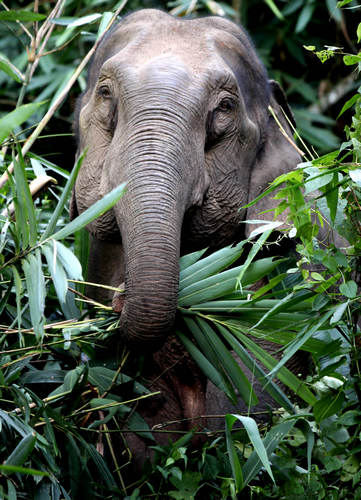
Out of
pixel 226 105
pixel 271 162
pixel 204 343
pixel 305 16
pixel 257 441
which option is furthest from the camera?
pixel 305 16

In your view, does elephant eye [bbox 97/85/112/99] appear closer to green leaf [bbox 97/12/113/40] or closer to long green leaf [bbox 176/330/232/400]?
green leaf [bbox 97/12/113/40]

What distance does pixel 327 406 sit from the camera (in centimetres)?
277

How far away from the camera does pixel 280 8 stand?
7605 millimetres

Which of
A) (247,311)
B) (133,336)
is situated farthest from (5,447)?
(247,311)

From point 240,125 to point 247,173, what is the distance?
168 mm

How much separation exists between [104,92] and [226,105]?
0.39 meters

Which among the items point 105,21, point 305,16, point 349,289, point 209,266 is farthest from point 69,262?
point 305,16

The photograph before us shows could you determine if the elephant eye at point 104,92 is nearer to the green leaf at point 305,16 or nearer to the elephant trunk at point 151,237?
the elephant trunk at point 151,237

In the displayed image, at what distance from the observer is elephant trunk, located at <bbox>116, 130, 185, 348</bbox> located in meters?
2.88

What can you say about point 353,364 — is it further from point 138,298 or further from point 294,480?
point 138,298

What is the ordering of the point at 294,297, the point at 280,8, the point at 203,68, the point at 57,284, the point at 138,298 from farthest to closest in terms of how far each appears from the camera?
the point at 280,8 < the point at 203,68 < the point at 138,298 < the point at 294,297 < the point at 57,284

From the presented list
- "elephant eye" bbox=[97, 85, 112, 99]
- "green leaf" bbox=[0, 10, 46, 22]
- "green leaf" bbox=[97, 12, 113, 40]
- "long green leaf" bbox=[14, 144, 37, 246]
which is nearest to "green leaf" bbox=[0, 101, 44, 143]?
"long green leaf" bbox=[14, 144, 37, 246]

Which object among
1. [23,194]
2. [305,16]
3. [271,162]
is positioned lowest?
[305,16]

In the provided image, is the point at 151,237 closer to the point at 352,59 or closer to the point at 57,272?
the point at 57,272
